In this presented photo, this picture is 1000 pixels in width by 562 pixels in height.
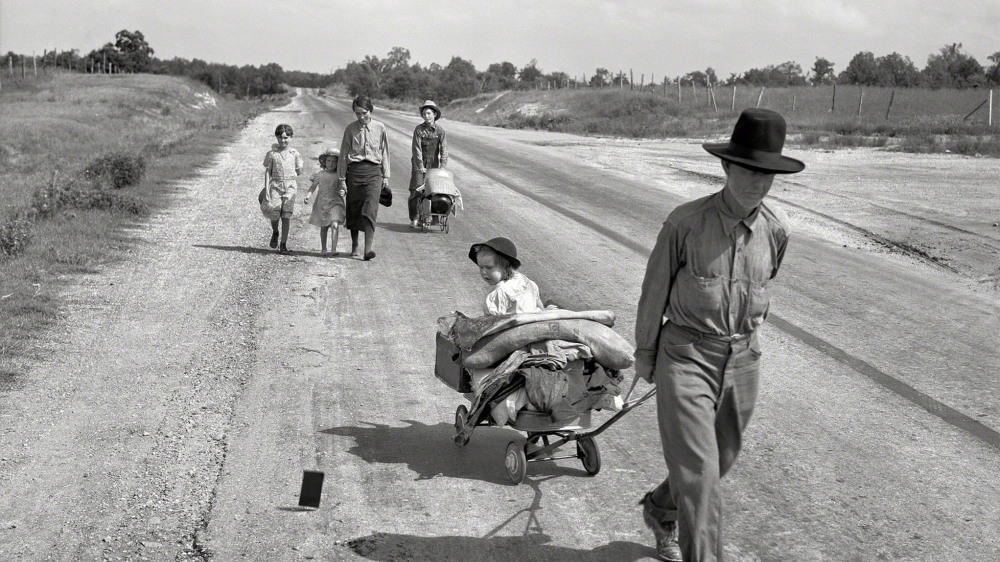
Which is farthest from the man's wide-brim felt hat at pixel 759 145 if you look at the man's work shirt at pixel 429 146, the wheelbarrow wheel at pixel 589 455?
the man's work shirt at pixel 429 146

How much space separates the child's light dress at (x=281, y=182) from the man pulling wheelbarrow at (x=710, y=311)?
930cm

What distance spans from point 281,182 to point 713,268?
9584mm

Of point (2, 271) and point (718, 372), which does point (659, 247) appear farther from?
point (2, 271)

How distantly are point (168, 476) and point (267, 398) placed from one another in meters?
1.50

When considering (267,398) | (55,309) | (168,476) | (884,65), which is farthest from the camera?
(884,65)

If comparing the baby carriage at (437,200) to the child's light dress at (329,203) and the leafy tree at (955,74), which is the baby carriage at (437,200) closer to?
the child's light dress at (329,203)

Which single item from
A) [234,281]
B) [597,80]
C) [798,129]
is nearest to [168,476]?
[234,281]

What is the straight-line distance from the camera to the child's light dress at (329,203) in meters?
12.6

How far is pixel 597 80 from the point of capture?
4326 inches

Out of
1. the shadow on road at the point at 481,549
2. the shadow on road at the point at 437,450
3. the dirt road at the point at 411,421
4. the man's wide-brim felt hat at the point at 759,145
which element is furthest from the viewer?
the shadow on road at the point at 437,450

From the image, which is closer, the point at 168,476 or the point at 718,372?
the point at 718,372

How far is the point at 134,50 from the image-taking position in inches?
5463

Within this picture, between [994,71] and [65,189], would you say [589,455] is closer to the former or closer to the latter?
[65,189]

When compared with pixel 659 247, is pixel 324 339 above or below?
below
